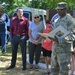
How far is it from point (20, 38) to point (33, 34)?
40 cm

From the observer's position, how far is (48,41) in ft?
25.6

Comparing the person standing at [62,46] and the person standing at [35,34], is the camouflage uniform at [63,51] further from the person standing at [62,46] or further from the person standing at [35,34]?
the person standing at [35,34]

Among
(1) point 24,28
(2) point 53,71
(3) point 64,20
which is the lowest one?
(2) point 53,71

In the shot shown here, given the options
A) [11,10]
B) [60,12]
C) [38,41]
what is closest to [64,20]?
[60,12]

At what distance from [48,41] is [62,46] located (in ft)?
7.27

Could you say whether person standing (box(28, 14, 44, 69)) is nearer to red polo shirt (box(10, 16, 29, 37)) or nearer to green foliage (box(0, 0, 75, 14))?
red polo shirt (box(10, 16, 29, 37))

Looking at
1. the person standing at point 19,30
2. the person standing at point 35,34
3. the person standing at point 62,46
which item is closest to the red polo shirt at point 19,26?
the person standing at point 19,30

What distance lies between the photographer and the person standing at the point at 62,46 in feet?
18.1

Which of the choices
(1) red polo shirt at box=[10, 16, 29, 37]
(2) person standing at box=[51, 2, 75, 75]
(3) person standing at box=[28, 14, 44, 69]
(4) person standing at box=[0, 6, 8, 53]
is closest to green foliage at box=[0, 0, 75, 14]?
(4) person standing at box=[0, 6, 8, 53]

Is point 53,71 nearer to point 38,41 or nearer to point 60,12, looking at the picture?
point 60,12

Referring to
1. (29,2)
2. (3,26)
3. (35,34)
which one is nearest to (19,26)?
(35,34)

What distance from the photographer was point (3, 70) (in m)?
8.67

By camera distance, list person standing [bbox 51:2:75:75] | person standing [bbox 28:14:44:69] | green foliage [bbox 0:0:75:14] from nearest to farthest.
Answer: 1. person standing [bbox 51:2:75:75]
2. person standing [bbox 28:14:44:69]
3. green foliage [bbox 0:0:75:14]

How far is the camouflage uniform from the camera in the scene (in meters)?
5.55
